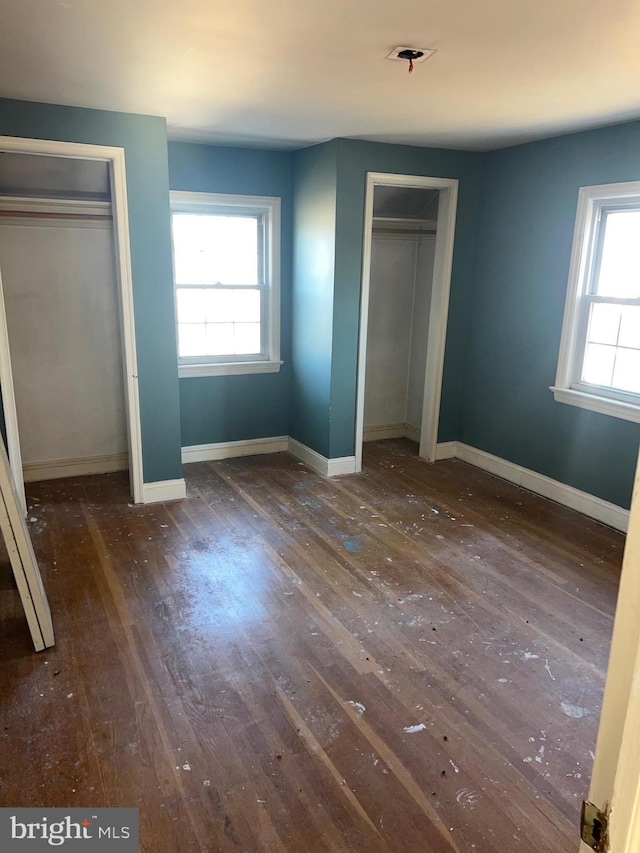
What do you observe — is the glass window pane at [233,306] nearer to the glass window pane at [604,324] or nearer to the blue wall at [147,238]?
the blue wall at [147,238]

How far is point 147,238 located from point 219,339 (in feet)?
4.46

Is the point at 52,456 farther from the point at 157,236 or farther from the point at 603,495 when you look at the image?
the point at 603,495

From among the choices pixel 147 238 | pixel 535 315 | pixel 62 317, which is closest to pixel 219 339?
pixel 62 317

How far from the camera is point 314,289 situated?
15.7 ft

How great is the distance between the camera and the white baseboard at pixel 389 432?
19.4 ft

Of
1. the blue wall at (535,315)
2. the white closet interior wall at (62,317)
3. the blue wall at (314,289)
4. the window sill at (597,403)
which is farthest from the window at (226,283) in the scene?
the window sill at (597,403)

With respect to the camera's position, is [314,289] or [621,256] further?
[314,289]

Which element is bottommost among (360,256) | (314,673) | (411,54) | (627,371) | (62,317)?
(314,673)

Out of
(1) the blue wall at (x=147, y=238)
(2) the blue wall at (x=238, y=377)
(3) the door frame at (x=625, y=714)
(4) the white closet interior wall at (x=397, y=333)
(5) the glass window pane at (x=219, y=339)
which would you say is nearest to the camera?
(3) the door frame at (x=625, y=714)

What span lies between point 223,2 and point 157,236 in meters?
2.08

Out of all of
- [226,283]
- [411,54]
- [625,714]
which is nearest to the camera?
[625,714]

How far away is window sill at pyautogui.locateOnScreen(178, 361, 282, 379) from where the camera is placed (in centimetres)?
499

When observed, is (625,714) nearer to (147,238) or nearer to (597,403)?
(597,403)

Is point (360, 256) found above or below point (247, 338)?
above
